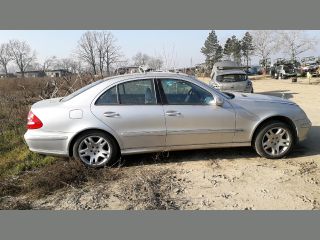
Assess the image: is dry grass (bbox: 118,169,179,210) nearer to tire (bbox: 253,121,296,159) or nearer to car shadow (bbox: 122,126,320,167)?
car shadow (bbox: 122,126,320,167)

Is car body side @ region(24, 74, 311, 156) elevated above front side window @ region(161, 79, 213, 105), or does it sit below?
below

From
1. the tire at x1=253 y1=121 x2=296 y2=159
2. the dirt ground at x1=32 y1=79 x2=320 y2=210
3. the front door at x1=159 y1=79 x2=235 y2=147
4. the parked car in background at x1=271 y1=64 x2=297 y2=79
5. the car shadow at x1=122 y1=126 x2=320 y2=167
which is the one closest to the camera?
the dirt ground at x1=32 y1=79 x2=320 y2=210

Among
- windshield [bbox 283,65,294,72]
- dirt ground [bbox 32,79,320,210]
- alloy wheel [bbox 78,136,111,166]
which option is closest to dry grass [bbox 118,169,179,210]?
dirt ground [bbox 32,79,320,210]

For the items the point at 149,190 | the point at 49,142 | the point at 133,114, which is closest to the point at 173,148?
the point at 133,114

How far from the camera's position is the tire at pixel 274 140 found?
518 centimetres

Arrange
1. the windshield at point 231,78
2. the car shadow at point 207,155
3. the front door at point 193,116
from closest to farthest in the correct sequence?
the front door at point 193,116
the car shadow at point 207,155
the windshield at point 231,78

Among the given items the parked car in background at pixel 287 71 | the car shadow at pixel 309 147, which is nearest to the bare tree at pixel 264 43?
the parked car in background at pixel 287 71

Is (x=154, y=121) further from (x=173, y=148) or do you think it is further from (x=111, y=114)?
(x=111, y=114)

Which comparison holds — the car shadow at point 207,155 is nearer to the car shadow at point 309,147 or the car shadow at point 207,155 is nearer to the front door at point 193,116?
the car shadow at point 309,147

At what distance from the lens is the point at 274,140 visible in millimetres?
5207

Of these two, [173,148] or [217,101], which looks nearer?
[217,101]

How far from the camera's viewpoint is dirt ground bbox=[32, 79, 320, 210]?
385 centimetres

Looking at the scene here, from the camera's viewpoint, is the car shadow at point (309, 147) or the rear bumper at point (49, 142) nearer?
the rear bumper at point (49, 142)

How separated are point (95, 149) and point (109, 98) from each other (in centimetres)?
90
